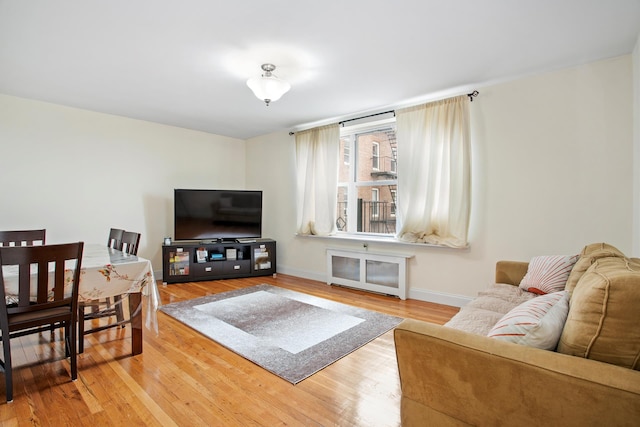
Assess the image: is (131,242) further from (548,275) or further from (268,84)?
(548,275)

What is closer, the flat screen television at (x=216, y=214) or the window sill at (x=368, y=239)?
the window sill at (x=368, y=239)

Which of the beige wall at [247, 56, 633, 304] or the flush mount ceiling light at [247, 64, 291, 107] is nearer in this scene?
the beige wall at [247, 56, 633, 304]

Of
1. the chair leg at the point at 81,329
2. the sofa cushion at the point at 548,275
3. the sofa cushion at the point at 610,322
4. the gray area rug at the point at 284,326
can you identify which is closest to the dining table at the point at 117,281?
the chair leg at the point at 81,329

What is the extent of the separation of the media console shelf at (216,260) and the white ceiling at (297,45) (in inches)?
86.6

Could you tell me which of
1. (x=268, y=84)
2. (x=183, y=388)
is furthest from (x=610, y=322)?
(x=268, y=84)

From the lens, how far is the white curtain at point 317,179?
4648 mm

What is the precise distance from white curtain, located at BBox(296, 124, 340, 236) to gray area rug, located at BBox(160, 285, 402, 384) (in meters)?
1.21

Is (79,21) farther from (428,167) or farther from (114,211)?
(428,167)

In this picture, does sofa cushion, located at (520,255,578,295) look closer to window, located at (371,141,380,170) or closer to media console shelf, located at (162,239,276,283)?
window, located at (371,141,380,170)

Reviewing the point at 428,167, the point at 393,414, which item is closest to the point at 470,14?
the point at 428,167

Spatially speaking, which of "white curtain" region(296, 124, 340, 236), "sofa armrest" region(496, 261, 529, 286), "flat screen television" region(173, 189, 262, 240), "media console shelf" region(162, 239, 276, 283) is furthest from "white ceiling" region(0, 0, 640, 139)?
"media console shelf" region(162, 239, 276, 283)

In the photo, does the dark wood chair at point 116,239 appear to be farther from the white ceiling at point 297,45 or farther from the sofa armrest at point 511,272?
the sofa armrest at point 511,272

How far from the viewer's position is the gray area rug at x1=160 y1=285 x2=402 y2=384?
7.70ft

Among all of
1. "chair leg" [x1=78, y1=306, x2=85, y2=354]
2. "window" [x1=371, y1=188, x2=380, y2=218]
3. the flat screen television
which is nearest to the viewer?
"chair leg" [x1=78, y1=306, x2=85, y2=354]
